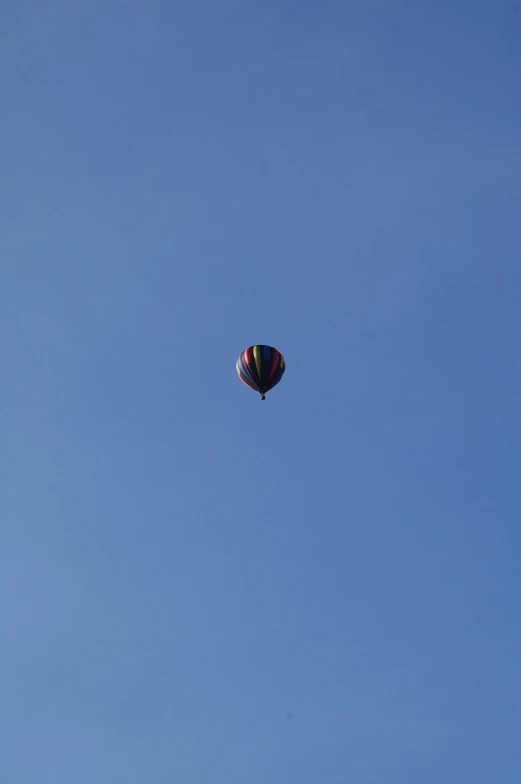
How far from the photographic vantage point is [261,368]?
5144 cm

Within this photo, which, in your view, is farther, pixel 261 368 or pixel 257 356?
pixel 257 356

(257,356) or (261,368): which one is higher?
(257,356)

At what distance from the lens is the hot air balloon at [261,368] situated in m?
51.5

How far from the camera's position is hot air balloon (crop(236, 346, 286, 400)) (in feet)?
169

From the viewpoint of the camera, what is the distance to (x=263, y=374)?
169 feet
